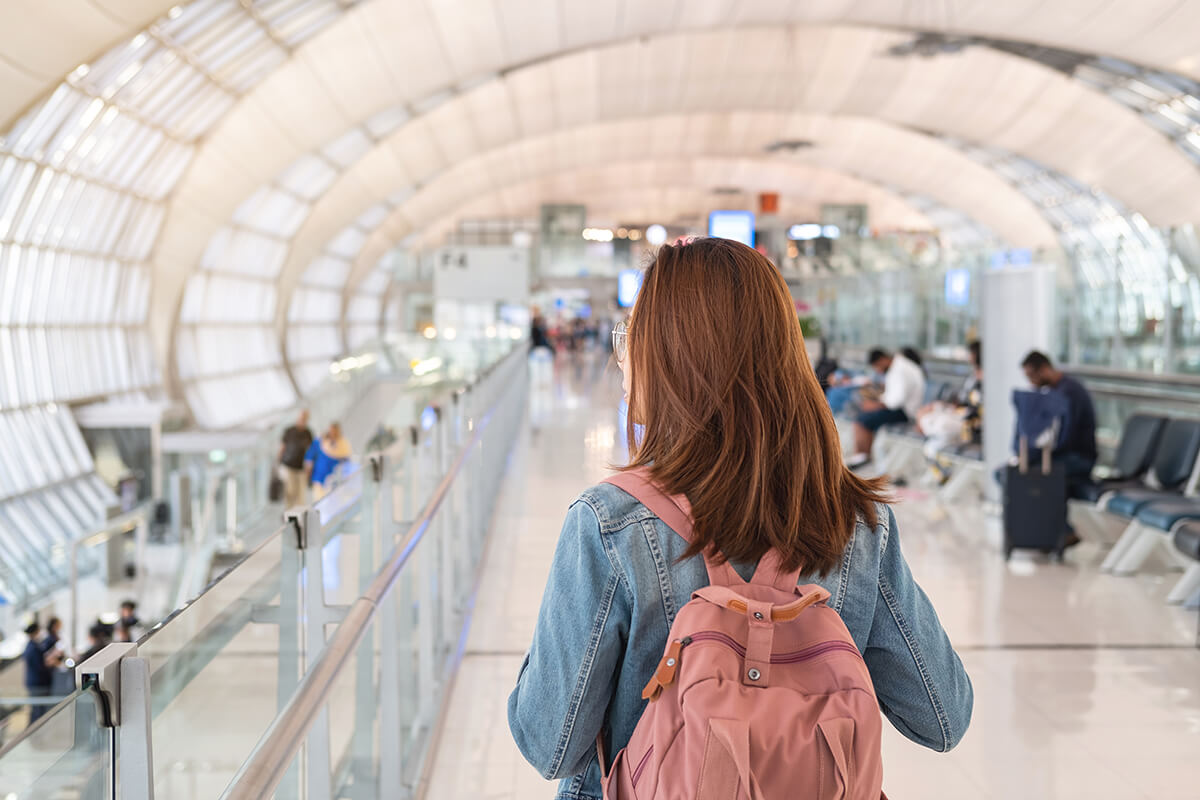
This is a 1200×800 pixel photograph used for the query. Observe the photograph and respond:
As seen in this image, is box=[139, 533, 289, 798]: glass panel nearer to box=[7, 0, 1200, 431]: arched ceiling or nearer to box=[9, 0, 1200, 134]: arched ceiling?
box=[7, 0, 1200, 431]: arched ceiling

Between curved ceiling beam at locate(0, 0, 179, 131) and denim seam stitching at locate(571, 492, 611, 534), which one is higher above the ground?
curved ceiling beam at locate(0, 0, 179, 131)

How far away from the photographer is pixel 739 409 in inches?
60.4

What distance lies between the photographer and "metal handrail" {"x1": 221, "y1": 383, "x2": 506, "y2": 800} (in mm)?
1553

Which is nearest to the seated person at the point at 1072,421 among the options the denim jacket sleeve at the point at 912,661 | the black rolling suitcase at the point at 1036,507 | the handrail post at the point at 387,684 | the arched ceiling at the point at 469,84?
the black rolling suitcase at the point at 1036,507

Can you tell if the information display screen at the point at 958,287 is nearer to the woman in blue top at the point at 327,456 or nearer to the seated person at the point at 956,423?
the seated person at the point at 956,423

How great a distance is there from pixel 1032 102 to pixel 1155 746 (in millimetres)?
40742

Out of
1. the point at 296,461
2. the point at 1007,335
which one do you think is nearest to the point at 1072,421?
the point at 1007,335

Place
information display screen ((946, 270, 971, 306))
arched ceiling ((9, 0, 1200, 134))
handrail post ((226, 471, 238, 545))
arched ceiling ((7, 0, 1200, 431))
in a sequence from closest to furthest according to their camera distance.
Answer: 1. information display screen ((946, 270, 971, 306))
2. handrail post ((226, 471, 238, 545))
3. arched ceiling ((7, 0, 1200, 431))
4. arched ceiling ((9, 0, 1200, 134))

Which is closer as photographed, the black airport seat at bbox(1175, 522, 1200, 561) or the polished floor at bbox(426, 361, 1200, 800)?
the polished floor at bbox(426, 361, 1200, 800)

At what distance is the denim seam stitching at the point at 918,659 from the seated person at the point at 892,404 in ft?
35.0

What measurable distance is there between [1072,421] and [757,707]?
721 centimetres

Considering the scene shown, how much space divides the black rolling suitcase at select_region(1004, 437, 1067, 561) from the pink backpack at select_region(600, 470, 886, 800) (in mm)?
6466

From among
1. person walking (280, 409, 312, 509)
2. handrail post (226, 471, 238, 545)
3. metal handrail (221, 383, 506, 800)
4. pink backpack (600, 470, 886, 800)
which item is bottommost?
handrail post (226, 471, 238, 545)

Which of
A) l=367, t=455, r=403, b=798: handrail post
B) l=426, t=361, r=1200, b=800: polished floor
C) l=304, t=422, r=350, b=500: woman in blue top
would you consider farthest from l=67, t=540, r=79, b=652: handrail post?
l=367, t=455, r=403, b=798: handrail post
